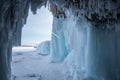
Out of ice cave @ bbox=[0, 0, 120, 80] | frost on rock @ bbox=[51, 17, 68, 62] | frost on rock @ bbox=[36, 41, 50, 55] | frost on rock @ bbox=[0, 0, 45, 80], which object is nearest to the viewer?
frost on rock @ bbox=[0, 0, 45, 80]

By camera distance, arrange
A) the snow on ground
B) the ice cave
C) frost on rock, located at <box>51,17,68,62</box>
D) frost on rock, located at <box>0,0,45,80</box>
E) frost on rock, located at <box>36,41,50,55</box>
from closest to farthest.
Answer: frost on rock, located at <box>0,0,45,80</box>, the ice cave, the snow on ground, frost on rock, located at <box>51,17,68,62</box>, frost on rock, located at <box>36,41,50,55</box>

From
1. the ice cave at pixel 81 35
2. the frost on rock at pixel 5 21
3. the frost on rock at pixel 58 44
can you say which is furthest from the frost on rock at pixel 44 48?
the frost on rock at pixel 5 21

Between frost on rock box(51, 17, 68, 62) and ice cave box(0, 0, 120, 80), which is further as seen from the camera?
frost on rock box(51, 17, 68, 62)

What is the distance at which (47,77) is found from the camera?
11.2 metres

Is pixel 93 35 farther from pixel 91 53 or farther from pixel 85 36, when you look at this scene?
pixel 85 36

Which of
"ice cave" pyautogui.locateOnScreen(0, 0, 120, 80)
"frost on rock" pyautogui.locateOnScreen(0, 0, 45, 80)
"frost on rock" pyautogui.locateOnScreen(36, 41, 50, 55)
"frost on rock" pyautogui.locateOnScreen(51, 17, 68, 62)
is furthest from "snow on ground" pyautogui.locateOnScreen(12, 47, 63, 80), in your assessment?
"frost on rock" pyautogui.locateOnScreen(0, 0, 45, 80)

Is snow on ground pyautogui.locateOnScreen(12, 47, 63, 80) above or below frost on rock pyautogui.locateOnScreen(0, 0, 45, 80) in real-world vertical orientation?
below

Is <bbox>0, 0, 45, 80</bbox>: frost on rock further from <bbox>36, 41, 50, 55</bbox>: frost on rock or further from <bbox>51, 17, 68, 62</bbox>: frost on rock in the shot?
<bbox>36, 41, 50, 55</bbox>: frost on rock

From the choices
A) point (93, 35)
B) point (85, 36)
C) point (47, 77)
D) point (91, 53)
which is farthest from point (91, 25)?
point (47, 77)

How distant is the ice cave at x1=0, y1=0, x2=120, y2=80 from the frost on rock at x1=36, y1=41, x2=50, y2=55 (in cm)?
450

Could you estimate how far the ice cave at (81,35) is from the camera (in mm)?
6797

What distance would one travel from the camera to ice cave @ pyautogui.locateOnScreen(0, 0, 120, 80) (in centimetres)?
680

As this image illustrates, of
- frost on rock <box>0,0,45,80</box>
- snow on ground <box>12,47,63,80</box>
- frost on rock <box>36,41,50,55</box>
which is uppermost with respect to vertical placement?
frost on rock <box>0,0,45,80</box>

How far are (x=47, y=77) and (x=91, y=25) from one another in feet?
10.4
